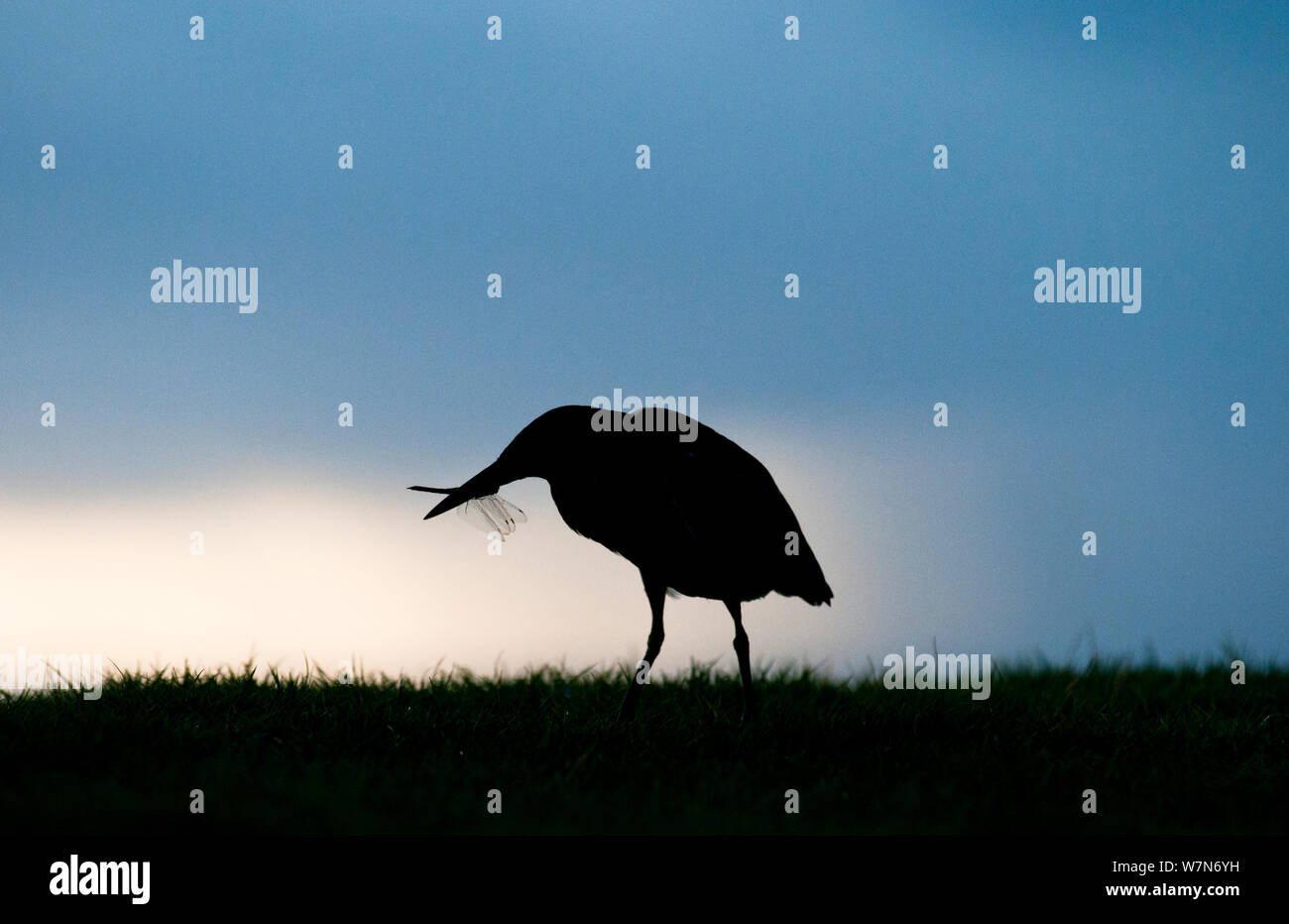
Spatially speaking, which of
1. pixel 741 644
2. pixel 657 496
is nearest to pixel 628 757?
pixel 741 644

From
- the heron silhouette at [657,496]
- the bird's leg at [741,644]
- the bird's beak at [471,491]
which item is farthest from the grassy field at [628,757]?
the bird's beak at [471,491]

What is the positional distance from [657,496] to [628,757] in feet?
4.50

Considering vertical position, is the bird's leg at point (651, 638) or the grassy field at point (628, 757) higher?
the bird's leg at point (651, 638)

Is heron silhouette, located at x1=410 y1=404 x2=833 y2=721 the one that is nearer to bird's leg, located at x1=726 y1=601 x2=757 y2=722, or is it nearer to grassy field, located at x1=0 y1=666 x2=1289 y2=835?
bird's leg, located at x1=726 y1=601 x2=757 y2=722

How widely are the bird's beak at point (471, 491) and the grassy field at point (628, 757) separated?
1.17 m

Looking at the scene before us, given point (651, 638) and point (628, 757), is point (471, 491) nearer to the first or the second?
point (651, 638)

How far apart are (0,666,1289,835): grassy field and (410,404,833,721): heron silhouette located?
2.20 feet

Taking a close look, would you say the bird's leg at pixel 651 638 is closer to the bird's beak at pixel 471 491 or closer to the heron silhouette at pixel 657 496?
the heron silhouette at pixel 657 496

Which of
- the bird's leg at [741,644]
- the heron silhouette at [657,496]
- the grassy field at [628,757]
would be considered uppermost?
the heron silhouette at [657,496]

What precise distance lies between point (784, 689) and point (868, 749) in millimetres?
1511

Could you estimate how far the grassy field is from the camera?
12.6ft

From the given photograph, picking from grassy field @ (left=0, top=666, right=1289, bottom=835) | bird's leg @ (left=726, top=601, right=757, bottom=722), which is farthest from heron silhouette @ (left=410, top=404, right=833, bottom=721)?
grassy field @ (left=0, top=666, right=1289, bottom=835)

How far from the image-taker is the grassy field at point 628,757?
384cm

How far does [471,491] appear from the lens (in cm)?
563
